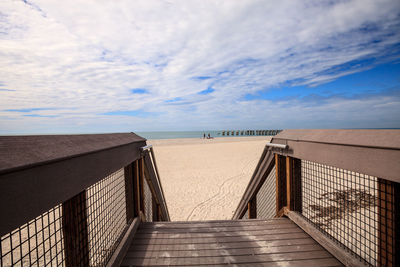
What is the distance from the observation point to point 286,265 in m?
2.06

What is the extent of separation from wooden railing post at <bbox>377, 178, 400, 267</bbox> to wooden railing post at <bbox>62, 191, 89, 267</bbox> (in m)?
2.48

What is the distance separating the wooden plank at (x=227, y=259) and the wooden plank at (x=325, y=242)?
0.10 meters

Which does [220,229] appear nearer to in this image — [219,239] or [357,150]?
[219,239]

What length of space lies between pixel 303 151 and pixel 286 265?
129cm

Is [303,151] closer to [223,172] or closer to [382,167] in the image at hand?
[382,167]

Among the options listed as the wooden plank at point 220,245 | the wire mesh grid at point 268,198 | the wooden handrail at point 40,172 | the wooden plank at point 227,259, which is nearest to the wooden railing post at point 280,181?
the wire mesh grid at point 268,198

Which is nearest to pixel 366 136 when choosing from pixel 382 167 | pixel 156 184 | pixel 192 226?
pixel 382 167

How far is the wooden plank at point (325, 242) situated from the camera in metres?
1.93

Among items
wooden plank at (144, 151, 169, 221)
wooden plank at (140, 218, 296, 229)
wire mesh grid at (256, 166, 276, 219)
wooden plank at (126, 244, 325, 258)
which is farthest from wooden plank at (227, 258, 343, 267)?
wooden plank at (144, 151, 169, 221)

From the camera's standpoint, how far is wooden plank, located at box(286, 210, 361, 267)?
1926mm

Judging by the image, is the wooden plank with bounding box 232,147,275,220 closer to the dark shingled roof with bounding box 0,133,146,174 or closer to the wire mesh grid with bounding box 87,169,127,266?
the wire mesh grid with bounding box 87,169,127,266

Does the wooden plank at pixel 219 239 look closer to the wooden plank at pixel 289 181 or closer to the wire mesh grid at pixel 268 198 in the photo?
the wooden plank at pixel 289 181

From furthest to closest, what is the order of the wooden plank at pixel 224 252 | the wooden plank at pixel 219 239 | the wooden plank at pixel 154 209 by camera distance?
the wooden plank at pixel 154 209 → the wooden plank at pixel 219 239 → the wooden plank at pixel 224 252

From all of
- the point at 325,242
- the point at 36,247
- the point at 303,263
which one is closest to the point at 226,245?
the point at 303,263
